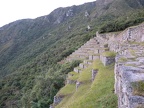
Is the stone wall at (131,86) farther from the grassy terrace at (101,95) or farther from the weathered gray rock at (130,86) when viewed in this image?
the grassy terrace at (101,95)

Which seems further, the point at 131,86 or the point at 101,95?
the point at 101,95

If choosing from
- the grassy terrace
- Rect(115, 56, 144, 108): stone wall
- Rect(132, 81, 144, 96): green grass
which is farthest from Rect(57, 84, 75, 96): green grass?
Rect(132, 81, 144, 96): green grass

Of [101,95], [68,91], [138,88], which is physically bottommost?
[68,91]

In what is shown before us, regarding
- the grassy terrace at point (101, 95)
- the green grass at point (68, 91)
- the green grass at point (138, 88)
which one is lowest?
the green grass at point (68, 91)

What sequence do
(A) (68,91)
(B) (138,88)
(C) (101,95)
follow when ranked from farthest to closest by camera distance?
(A) (68,91), (C) (101,95), (B) (138,88)

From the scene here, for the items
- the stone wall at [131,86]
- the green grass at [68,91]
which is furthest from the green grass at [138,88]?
the green grass at [68,91]

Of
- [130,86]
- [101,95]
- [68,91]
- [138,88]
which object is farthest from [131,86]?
[68,91]

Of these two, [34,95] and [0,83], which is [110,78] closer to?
[34,95]

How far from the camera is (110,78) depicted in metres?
12.5

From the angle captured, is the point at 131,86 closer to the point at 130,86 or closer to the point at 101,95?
the point at 130,86

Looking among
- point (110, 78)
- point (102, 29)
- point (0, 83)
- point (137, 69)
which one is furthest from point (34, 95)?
point (0, 83)

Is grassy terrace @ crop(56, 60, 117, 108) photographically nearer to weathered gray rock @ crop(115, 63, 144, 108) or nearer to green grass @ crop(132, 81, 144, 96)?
weathered gray rock @ crop(115, 63, 144, 108)

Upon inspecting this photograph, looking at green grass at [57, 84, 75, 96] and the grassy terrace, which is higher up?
the grassy terrace

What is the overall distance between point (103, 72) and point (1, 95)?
52.3 metres
